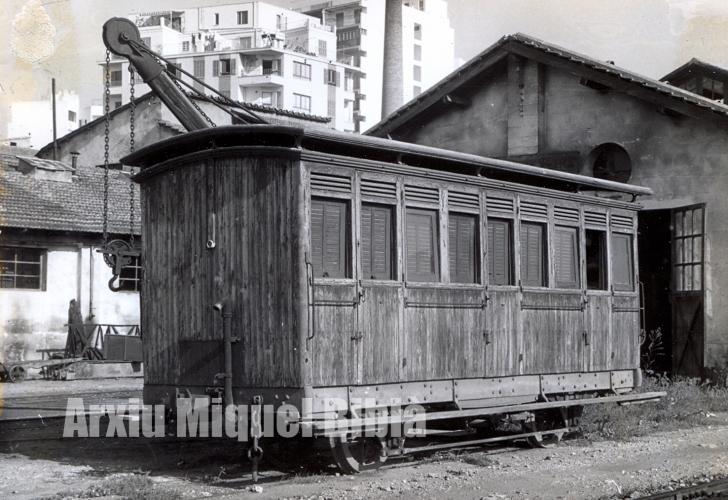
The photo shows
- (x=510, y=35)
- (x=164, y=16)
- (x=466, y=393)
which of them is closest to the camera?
(x=466, y=393)

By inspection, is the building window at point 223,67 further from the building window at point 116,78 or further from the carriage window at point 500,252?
the carriage window at point 500,252

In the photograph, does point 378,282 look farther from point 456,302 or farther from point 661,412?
point 661,412

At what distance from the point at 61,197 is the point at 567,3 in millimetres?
13374

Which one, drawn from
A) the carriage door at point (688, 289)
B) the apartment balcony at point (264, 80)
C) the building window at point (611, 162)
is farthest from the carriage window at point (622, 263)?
the apartment balcony at point (264, 80)

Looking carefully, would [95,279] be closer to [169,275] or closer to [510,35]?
[510,35]

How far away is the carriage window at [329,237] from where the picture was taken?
9039 millimetres

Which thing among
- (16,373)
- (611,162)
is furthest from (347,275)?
(16,373)

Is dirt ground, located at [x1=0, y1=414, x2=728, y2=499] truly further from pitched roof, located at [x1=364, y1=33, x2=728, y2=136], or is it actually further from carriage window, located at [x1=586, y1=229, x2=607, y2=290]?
pitched roof, located at [x1=364, y1=33, x2=728, y2=136]

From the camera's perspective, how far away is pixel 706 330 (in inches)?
643

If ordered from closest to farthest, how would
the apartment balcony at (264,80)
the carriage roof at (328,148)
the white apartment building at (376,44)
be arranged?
1. the carriage roof at (328,148)
2. the apartment balcony at (264,80)
3. the white apartment building at (376,44)

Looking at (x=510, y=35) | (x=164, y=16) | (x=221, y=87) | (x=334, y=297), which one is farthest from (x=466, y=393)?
(x=164, y=16)

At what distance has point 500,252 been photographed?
36.9 ft

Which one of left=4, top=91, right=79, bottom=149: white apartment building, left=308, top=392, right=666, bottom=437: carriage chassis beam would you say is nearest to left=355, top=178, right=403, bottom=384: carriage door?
left=308, top=392, right=666, bottom=437: carriage chassis beam

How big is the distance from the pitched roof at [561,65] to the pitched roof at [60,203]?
748 cm
